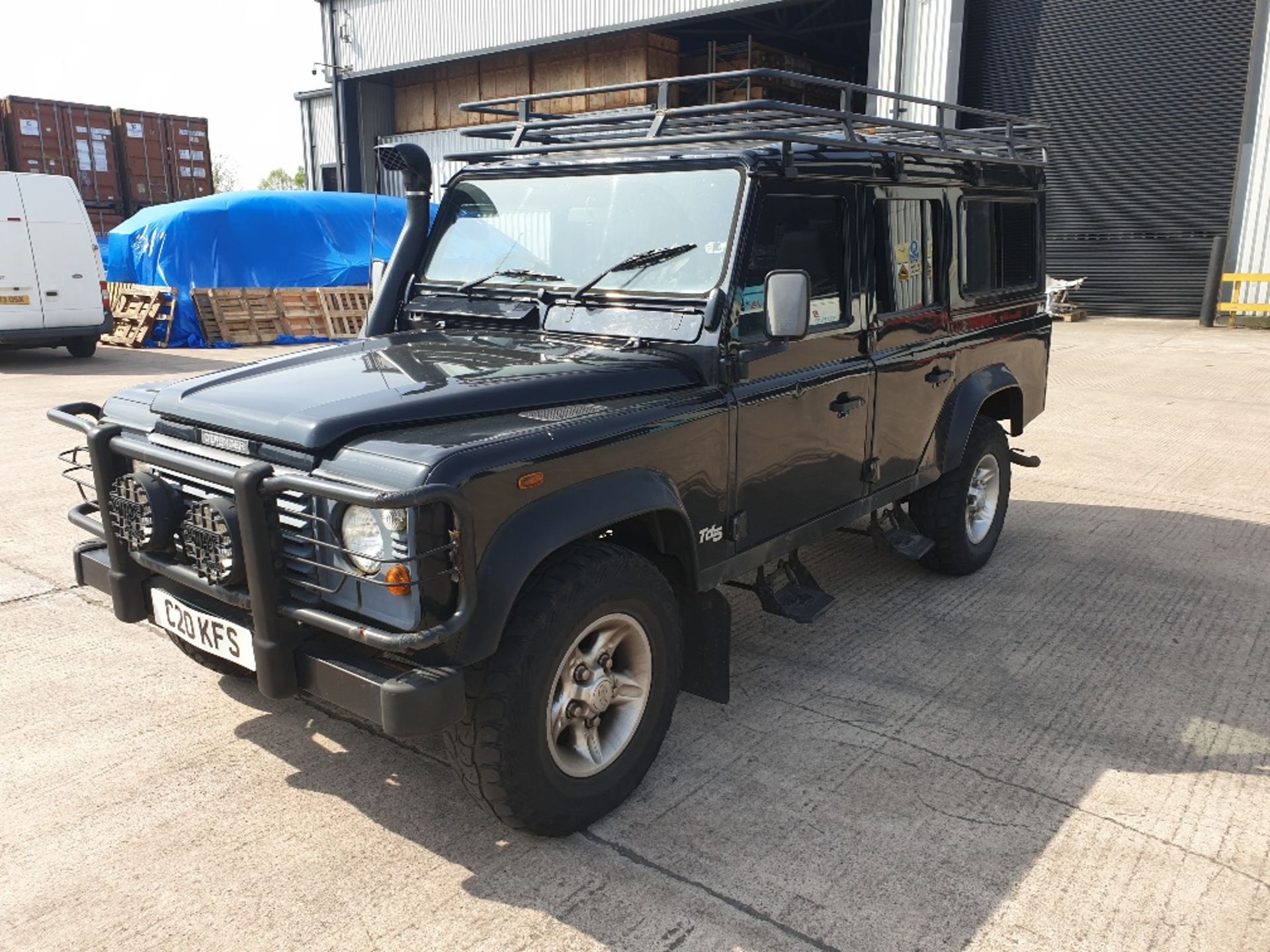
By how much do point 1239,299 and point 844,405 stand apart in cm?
1656

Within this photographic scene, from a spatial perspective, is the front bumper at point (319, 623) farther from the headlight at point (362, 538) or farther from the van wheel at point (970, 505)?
the van wheel at point (970, 505)

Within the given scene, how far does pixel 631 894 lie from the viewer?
111 inches

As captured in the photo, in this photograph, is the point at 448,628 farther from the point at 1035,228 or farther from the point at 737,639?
the point at 1035,228

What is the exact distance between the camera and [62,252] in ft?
44.5

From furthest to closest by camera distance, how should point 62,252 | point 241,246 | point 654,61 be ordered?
point 654,61 → point 241,246 → point 62,252

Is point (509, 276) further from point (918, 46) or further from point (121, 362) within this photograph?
point (918, 46)

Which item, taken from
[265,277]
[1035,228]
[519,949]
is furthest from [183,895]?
[265,277]

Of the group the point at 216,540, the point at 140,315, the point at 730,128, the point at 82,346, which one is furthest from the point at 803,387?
the point at 140,315

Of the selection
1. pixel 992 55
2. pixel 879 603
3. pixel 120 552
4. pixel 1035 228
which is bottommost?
pixel 879 603

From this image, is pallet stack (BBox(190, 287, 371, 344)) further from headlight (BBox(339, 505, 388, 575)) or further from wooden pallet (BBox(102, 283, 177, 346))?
headlight (BBox(339, 505, 388, 575))

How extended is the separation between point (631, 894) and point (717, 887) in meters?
0.25

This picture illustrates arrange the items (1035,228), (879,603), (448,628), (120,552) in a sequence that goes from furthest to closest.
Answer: (1035,228)
(879,603)
(120,552)
(448,628)

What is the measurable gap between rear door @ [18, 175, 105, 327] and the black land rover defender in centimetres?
1106

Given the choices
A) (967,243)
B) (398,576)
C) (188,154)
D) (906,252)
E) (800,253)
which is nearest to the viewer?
(398,576)
